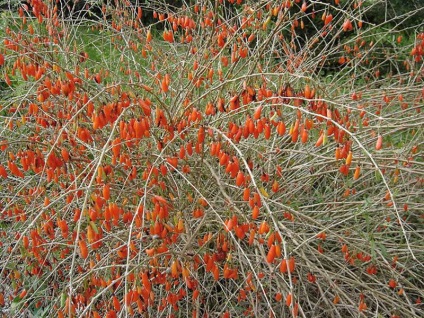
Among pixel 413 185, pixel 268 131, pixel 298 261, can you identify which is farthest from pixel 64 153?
pixel 413 185

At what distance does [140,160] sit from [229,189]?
513 mm

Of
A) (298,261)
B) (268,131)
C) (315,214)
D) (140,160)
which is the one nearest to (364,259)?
(298,261)

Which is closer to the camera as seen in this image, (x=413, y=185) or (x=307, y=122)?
(x=307, y=122)

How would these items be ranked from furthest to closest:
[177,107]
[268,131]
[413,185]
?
[413,185], [177,107], [268,131]

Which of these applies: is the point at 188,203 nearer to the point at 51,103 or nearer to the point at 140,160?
the point at 140,160

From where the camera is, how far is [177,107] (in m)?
2.78

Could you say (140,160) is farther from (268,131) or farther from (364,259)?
(364,259)

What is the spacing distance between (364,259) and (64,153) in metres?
1.40

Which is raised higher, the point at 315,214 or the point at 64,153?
the point at 64,153

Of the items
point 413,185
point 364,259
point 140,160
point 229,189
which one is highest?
point 140,160

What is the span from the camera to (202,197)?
198 centimetres

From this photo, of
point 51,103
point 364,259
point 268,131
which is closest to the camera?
point 268,131

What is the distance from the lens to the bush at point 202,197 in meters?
1.95

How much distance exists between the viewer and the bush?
6.41ft
